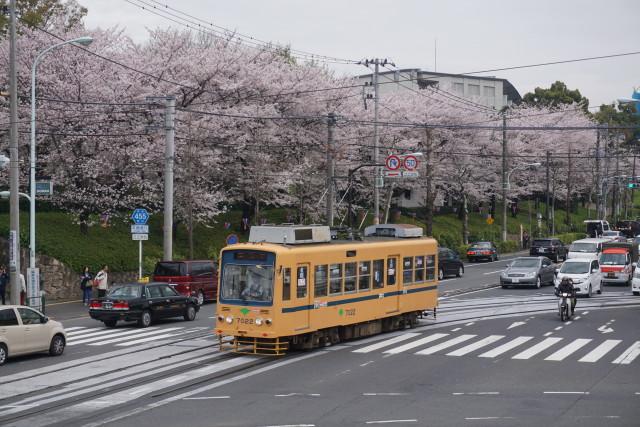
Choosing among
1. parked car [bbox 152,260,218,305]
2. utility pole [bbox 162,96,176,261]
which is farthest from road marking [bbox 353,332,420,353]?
utility pole [bbox 162,96,176,261]

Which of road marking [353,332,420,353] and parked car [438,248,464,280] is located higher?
parked car [438,248,464,280]

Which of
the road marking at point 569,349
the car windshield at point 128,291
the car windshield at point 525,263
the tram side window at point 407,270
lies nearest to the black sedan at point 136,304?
the car windshield at point 128,291

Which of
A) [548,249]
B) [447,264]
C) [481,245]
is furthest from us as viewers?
[481,245]

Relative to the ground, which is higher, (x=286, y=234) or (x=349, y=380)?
(x=286, y=234)

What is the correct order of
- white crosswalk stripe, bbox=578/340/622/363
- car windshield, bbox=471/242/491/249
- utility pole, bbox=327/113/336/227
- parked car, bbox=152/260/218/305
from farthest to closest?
car windshield, bbox=471/242/491/249
utility pole, bbox=327/113/336/227
parked car, bbox=152/260/218/305
white crosswalk stripe, bbox=578/340/622/363

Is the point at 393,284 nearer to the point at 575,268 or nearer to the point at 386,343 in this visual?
the point at 386,343

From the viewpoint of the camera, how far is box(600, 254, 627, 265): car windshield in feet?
151

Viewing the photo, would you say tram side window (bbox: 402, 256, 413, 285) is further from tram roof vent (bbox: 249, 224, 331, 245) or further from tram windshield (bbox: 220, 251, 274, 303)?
tram windshield (bbox: 220, 251, 274, 303)

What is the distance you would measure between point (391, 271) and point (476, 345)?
11.5 ft

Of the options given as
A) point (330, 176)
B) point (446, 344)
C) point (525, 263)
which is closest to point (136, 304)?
point (446, 344)

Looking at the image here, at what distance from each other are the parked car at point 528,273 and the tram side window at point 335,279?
21295mm

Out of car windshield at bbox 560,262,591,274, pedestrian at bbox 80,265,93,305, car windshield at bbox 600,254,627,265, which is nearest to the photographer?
pedestrian at bbox 80,265,93,305

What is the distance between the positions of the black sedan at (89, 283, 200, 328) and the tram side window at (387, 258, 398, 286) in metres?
7.94

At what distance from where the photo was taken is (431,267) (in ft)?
93.8
